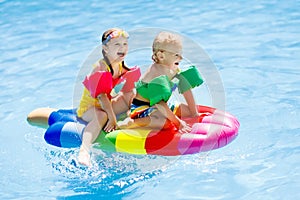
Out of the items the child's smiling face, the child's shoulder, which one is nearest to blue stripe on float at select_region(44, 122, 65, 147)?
the child's shoulder

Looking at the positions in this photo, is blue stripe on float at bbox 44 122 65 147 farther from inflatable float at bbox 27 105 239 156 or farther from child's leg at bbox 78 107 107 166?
child's leg at bbox 78 107 107 166

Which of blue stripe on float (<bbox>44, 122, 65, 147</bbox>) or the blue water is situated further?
blue stripe on float (<bbox>44, 122, 65, 147</bbox>)

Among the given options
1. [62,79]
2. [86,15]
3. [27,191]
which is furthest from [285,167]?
[86,15]

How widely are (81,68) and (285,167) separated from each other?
10.3 ft

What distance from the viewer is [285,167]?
417 cm

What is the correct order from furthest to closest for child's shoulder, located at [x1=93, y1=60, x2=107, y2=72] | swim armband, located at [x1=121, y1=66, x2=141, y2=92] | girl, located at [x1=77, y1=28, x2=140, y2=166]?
1. swim armband, located at [x1=121, y1=66, x2=141, y2=92]
2. child's shoulder, located at [x1=93, y1=60, x2=107, y2=72]
3. girl, located at [x1=77, y1=28, x2=140, y2=166]

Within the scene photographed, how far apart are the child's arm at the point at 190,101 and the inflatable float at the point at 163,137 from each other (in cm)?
6

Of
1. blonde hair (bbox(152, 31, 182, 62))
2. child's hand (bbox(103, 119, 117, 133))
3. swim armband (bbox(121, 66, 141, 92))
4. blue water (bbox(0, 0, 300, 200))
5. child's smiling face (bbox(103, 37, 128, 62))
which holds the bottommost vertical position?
blue water (bbox(0, 0, 300, 200))

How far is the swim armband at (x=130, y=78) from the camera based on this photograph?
14.8 feet

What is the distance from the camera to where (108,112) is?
170 inches

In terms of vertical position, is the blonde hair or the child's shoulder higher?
the blonde hair

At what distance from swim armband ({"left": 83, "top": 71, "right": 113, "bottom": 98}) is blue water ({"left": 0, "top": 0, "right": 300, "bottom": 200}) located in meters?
0.46

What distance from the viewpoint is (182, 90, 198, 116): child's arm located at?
4.32m

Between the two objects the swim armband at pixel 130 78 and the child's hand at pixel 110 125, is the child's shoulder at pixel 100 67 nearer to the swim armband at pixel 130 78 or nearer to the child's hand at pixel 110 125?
the swim armband at pixel 130 78
